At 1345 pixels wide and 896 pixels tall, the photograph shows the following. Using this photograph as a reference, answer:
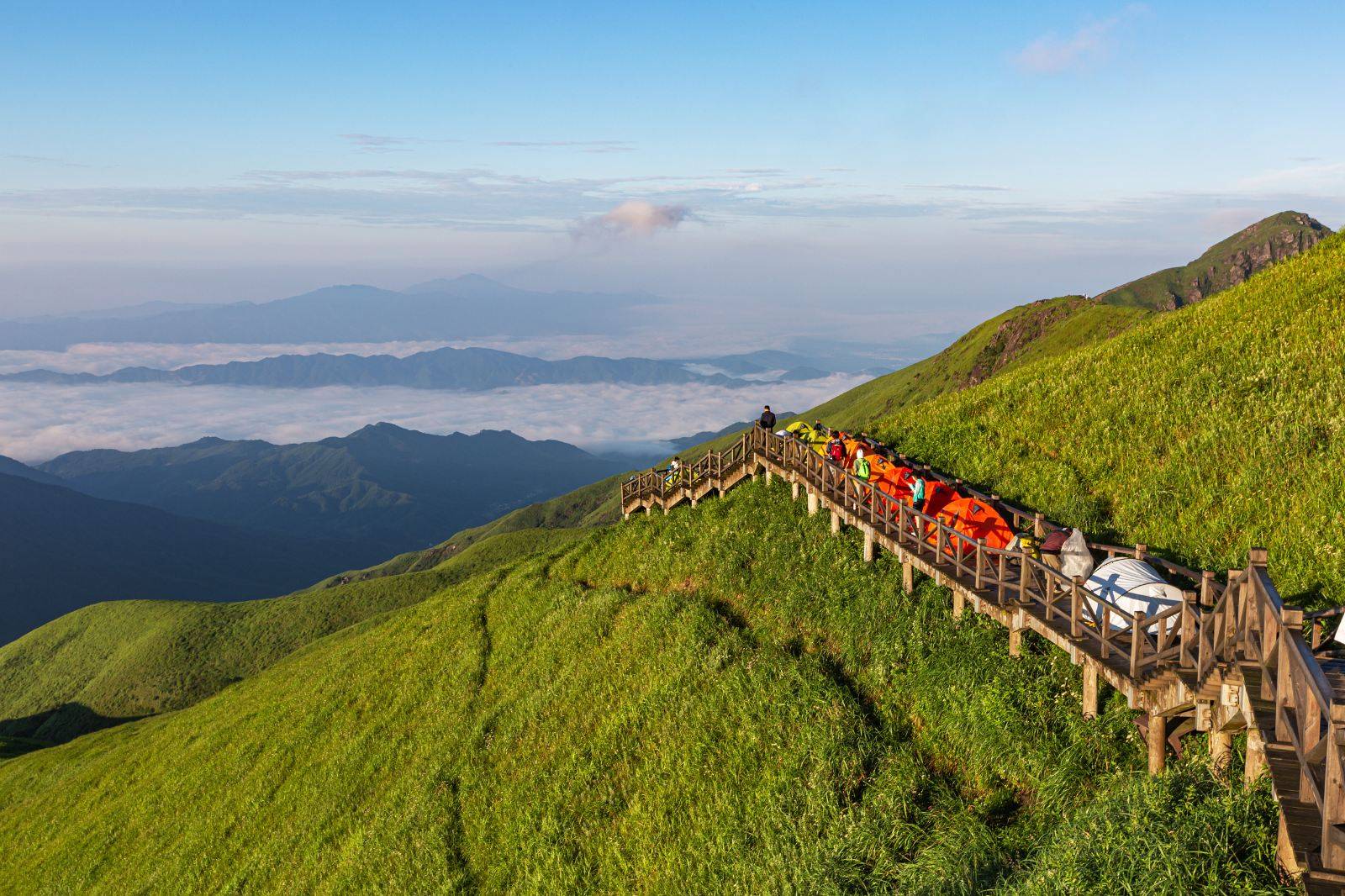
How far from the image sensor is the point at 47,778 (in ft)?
179

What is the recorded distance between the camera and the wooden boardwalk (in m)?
9.00

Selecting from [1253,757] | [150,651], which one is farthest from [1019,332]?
[150,651]

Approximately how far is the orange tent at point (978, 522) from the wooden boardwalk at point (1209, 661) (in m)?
0.78

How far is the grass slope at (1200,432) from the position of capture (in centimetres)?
2064

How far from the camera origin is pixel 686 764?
2025 cm

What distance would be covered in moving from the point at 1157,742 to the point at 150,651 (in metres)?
155

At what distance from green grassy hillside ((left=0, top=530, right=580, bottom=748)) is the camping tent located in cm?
12667

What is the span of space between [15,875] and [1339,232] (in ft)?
228


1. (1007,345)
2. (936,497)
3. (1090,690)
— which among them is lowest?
(1007,345)

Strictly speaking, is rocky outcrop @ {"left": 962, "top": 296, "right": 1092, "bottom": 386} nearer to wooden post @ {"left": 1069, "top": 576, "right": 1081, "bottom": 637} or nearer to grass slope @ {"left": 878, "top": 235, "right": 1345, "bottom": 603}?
grass slope @ {"left": 878, "top": 235, "right": 1345, "bottom": 603}

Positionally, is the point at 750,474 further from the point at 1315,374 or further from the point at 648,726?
the point at 1315,374

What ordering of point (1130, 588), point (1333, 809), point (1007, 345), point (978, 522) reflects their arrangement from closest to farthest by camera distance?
point (1333, 809), point (1130, 588), point (978, 522), point (1007, 345)

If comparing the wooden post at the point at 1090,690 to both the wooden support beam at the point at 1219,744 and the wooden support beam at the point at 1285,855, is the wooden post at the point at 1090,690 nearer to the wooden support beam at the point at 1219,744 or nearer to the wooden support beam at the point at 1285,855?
the wooden support beam at the point at 1219,744

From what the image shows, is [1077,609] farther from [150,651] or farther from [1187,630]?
[150,651]
